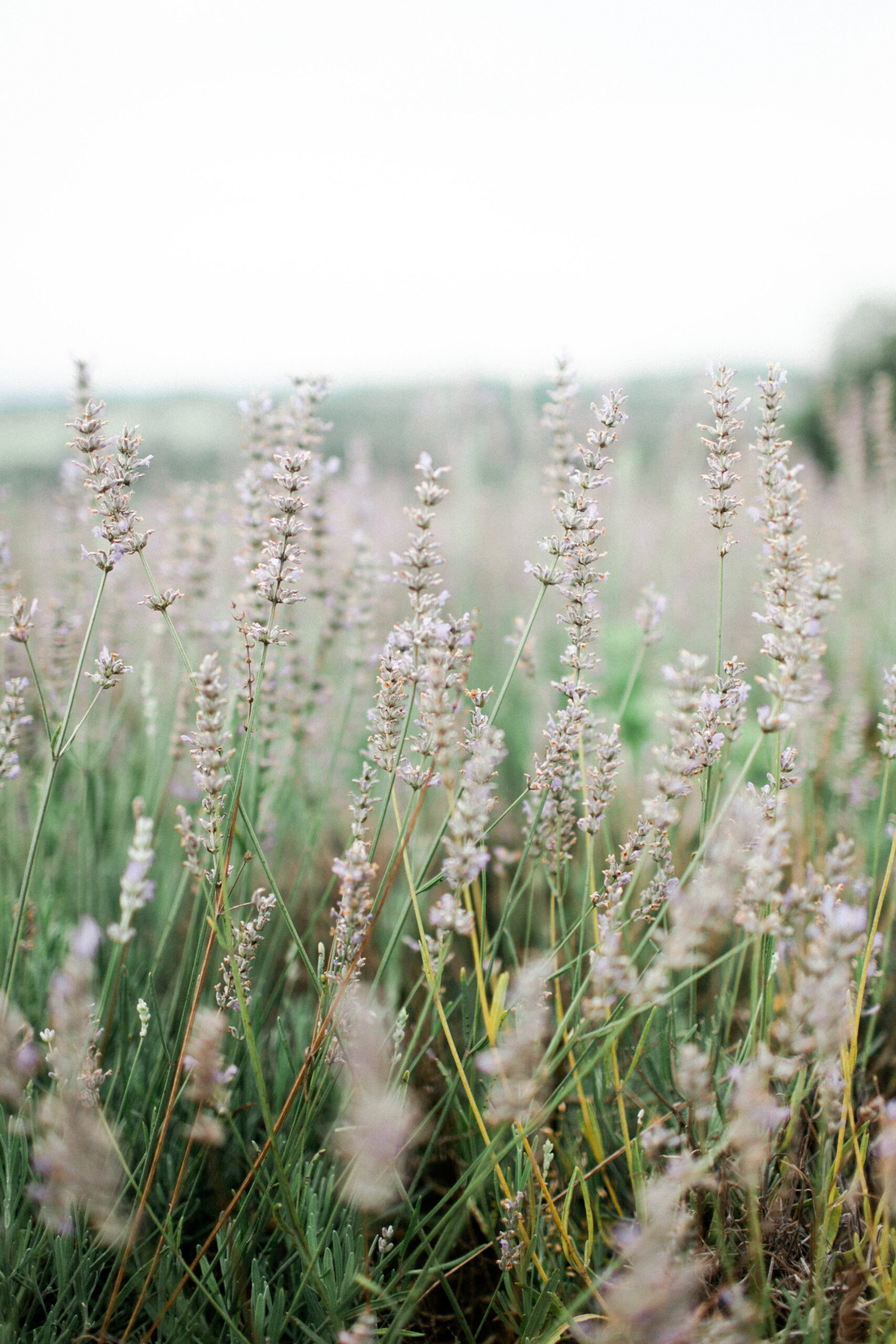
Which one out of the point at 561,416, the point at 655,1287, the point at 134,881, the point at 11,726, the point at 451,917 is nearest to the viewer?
the point at 655,1287

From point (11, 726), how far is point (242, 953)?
20.7 inches

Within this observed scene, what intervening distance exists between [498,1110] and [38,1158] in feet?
1.55

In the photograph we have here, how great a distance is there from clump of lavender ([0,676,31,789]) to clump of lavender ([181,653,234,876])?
14.4 inches

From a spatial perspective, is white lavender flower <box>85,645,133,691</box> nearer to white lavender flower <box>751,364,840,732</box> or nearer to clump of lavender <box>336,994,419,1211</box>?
clump of lavender <box>336,994,419,1211</box>

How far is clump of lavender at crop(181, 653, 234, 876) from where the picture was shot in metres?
0.99

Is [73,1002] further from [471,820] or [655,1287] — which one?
[655,1287]

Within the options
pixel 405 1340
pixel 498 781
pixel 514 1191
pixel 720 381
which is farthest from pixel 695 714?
pixel 498 781

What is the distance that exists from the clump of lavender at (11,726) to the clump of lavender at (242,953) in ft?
1.45

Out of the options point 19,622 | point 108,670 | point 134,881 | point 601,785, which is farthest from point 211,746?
point 601,785

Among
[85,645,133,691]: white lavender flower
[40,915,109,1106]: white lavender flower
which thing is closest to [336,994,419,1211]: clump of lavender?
[40,915,109,1106]: white lavender flower

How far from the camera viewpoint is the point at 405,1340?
1.35m

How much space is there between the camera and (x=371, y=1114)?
74 centimetres

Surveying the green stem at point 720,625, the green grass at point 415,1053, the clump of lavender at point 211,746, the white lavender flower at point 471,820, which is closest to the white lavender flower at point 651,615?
the green grass at point 415,1053

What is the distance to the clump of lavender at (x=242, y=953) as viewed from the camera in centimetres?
108
